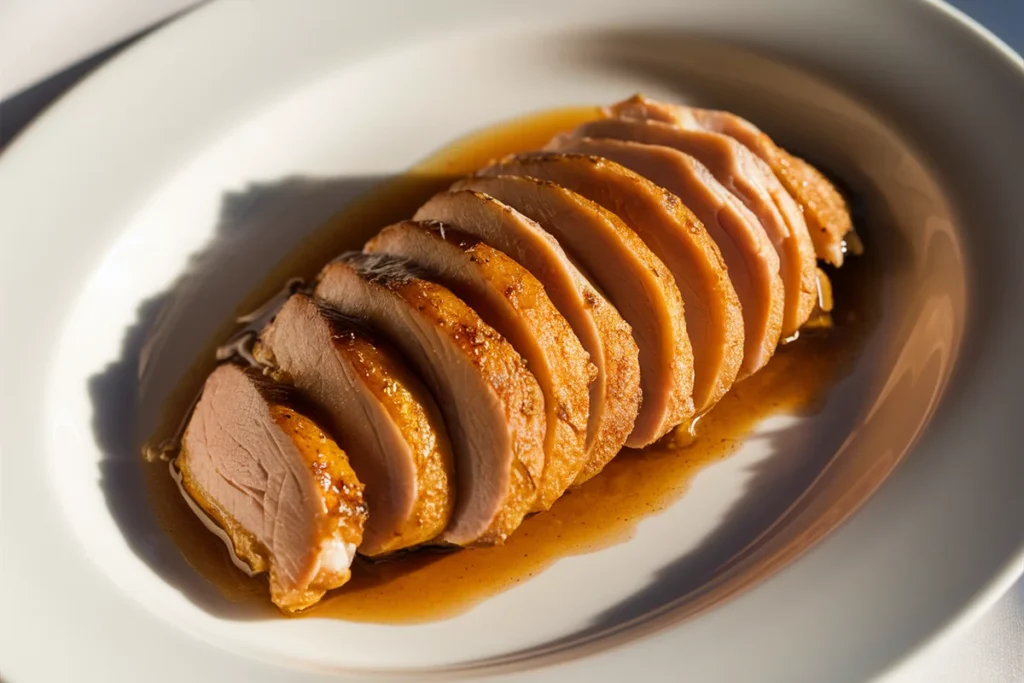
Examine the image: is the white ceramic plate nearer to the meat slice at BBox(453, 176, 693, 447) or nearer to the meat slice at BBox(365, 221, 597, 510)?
the meat slice at BBox(453, 176, 693, 447)

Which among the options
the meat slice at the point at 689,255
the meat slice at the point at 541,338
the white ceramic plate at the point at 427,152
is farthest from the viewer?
the meat slice at the point at 689,255

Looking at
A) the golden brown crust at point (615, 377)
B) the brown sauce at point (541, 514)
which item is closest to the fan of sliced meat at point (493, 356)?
the golden brown crust at point (615, 377)

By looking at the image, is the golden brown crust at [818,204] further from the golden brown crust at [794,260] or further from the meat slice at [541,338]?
the meat slice at [541,338]

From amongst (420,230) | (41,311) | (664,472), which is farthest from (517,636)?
(41,311)

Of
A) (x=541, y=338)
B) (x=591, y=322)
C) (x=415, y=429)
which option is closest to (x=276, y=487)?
(x=415, y=429)

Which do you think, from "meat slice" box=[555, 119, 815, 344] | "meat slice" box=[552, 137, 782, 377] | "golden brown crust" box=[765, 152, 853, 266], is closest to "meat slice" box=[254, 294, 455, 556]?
"meat slice" box=[552, 137, 782, 377]

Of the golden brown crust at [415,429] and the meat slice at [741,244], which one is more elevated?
the meat slice at [741,244]
